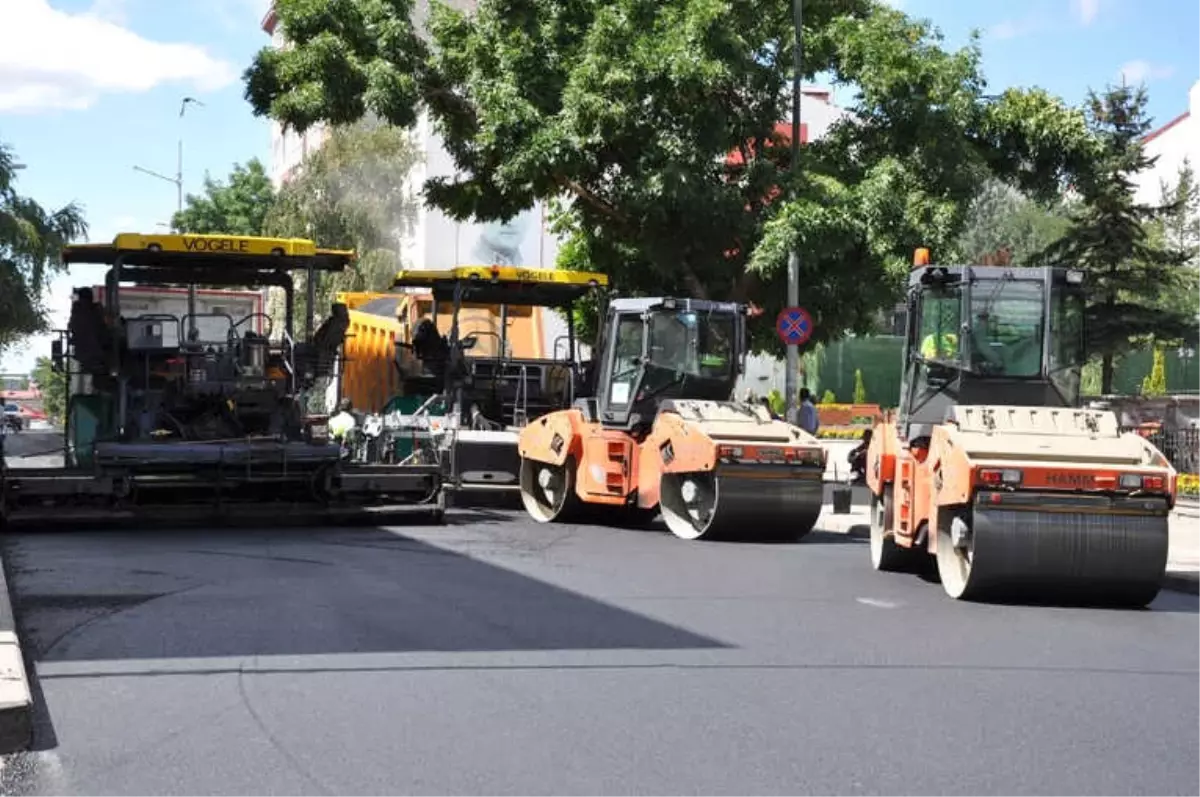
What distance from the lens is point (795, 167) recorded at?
22078mm

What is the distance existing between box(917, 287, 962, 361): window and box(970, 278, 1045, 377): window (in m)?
0.13

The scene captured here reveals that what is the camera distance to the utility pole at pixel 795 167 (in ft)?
70.8

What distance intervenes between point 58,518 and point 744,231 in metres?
10.7

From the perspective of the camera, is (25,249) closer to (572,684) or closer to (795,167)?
(795,167)

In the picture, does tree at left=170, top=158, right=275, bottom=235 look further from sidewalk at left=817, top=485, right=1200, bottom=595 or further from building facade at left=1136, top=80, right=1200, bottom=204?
sidewalk at left=817, top=485, right=1200, bottom=595

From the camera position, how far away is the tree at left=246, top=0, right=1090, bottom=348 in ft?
69.7

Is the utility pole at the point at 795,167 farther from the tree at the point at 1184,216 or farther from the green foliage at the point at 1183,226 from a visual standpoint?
the tree at the point at 1184,216

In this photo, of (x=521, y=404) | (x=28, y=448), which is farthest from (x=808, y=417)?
(x=28, y=448)

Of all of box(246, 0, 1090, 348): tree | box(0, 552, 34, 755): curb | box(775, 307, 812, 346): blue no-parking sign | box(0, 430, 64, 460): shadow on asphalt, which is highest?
box(246, 0, 1090, 348): tree

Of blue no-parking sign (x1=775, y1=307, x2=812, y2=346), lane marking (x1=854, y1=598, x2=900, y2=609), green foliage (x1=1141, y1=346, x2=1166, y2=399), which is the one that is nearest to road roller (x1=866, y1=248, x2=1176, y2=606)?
lane marking (x1=854, y1=598, x2=900, y2=609)

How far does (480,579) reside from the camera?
1191 cm

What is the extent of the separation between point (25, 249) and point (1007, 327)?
37.0m

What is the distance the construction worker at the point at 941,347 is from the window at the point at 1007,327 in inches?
5.8

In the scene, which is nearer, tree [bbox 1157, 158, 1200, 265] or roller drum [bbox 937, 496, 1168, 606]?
roller drum [bbox 937, 496, 1168, 606]
